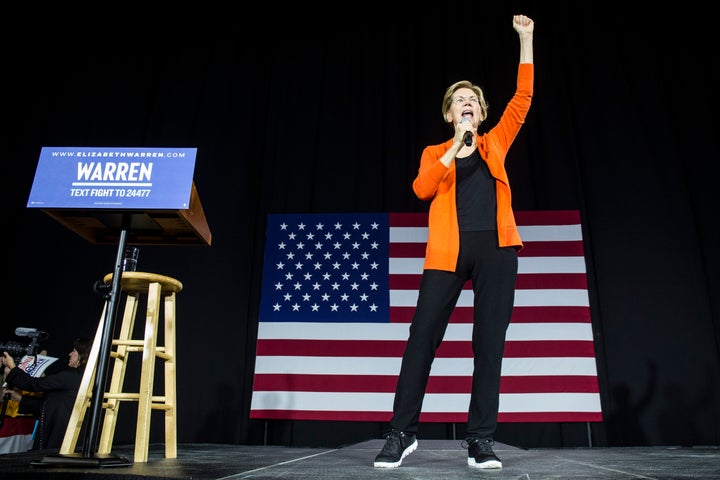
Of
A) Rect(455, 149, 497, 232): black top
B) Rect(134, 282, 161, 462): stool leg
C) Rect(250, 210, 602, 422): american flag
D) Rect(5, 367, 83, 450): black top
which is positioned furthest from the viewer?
Rect(250, 210, 602, 422): american flag

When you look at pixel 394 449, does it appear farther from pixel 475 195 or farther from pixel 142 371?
pixel 142 371

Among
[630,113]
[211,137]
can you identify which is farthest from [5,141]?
[630,113]

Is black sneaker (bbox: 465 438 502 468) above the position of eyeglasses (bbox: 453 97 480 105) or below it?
below

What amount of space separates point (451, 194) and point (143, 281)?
1.07 m

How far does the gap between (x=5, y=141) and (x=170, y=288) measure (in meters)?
3.30

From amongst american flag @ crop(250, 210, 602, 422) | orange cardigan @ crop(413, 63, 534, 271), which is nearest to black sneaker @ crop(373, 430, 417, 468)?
orange cardigan @ crop(413, 63, 534, 271)

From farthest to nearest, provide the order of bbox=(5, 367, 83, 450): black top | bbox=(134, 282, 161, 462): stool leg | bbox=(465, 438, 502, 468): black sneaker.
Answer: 1. bbox=(5, 367, 83, 450): black top
2. bbox=(134, 282, 161, 462): stool leg
3. bbox=(465, 438, 502, 468): black sneaker

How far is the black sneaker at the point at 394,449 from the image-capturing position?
4.49 feet

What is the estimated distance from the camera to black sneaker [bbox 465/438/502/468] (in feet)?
4.37

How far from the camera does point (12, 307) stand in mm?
3816

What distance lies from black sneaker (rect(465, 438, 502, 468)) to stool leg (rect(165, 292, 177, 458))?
3.51ft

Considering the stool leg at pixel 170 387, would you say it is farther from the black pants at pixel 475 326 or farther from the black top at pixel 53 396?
the black top at pixel 53 396

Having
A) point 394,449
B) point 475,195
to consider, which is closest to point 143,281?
point 394,449

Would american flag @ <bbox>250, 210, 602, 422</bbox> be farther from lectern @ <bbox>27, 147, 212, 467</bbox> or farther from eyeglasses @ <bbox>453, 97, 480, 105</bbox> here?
lectern @ <bbox>27, 147, 212, 467</bbox>
